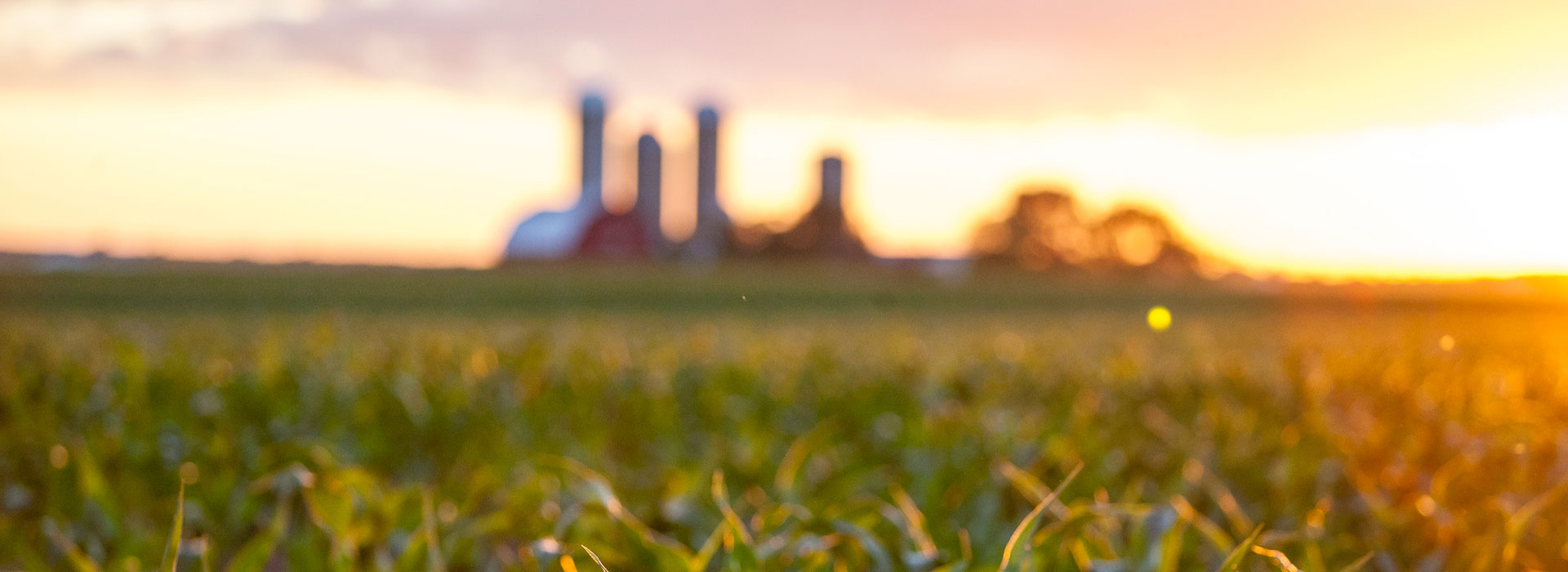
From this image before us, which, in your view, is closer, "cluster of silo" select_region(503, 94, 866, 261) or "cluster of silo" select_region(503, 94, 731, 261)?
"cluster of silo" select_region(503, 94, 866, 261)

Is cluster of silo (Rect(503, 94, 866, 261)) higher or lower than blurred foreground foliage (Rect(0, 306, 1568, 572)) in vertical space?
higher

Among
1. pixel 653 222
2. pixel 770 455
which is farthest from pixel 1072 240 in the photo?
pixel 770 455

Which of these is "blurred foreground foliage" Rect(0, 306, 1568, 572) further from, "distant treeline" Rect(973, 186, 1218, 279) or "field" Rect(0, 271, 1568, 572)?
"distant treeline" Rect(973, 186, 1218, 279)

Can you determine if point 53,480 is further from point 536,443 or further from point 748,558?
point 748,558

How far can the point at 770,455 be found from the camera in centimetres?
350

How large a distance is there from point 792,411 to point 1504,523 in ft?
10.4

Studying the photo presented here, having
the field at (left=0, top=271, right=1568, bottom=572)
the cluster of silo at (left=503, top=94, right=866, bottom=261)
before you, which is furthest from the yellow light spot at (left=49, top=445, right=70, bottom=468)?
the cluster of silo at (left=503, top=94, right=866, bottom=261)

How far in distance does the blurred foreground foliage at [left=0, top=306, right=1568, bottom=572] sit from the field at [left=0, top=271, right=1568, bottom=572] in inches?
0.5

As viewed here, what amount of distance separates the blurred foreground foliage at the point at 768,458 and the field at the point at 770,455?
14 millimetres

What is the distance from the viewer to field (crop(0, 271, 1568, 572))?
1.76 metres

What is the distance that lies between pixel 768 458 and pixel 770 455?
9.2 inches

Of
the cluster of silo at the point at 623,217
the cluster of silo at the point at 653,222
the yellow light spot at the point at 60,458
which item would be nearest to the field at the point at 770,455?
the yellow light spot at the point at 60,458

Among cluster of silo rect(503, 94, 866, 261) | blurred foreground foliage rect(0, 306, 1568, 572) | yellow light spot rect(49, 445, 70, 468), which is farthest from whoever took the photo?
cluster of silo rect(503, 94, 866, 261)

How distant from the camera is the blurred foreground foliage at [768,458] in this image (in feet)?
5.78
